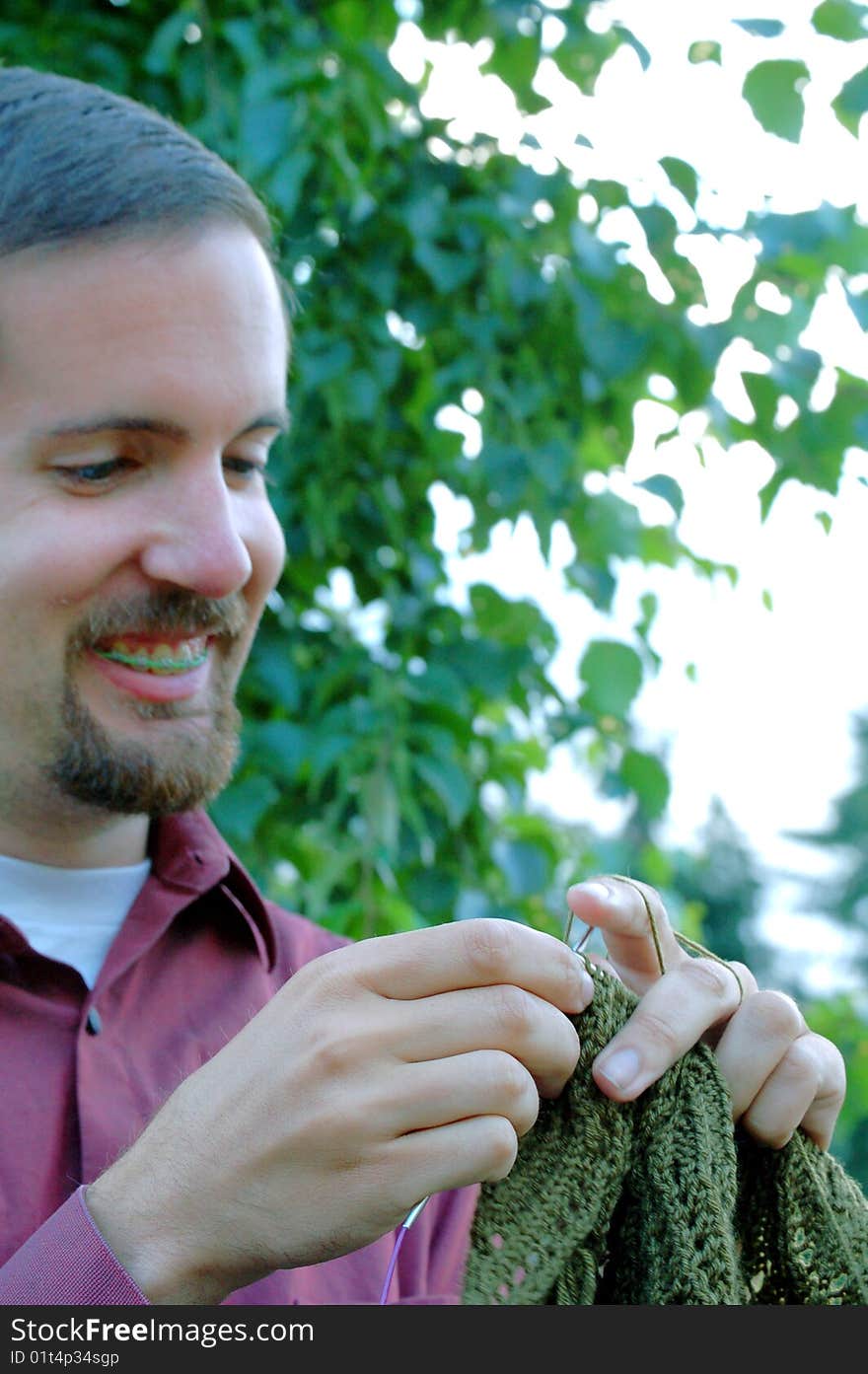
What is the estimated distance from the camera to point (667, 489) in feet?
6.64

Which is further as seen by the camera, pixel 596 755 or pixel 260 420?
pixel 596 755

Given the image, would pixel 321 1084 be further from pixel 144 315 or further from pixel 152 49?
pixel 152 49

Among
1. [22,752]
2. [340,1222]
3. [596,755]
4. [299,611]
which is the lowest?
[596,755]

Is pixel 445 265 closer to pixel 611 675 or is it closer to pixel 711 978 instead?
pixel 611 675

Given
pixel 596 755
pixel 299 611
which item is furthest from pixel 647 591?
pixel 299 611

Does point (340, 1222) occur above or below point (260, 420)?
below

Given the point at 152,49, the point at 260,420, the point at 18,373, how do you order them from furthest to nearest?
the point at 152,49
the point at 260,420
the point at 18,373

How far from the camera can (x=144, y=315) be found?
112cm

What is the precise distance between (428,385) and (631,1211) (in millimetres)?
1611

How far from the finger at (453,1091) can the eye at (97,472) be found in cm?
62

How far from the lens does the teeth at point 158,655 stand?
3.82 ft

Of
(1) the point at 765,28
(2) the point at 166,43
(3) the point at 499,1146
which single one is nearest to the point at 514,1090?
(3) the point at 499,1146

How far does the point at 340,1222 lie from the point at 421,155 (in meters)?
1.73

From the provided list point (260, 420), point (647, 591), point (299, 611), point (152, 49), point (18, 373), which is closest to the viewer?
point (18, 373)
